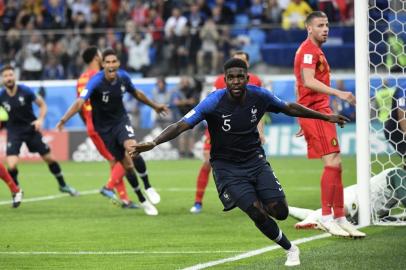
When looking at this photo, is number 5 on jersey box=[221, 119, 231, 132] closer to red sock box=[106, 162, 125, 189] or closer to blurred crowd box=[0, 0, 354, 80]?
red sock box=[106, 162, 125, 189]

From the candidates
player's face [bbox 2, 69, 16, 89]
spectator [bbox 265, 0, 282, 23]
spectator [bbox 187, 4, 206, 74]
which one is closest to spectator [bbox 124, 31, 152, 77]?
spectator [bbox 187, 4, 206, 74]

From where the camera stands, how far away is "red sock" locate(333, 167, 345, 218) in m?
10.8

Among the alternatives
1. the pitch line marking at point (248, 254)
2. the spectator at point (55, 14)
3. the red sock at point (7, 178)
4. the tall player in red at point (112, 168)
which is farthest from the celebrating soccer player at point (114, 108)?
the spectator at point (55, 14)

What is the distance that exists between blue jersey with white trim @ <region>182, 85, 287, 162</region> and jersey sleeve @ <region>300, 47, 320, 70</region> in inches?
76.6

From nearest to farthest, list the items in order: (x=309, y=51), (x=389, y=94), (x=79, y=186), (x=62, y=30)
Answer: (x=309, y=51) < (x=389, y=94) < (x=79, y=186) < (x=62, y=30)

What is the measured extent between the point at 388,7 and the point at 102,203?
6016 mm

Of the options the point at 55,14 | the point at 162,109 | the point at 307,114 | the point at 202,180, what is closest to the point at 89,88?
the point at 162,109

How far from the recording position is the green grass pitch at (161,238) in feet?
29.5

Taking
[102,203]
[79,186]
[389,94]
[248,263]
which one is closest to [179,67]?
[79,186]

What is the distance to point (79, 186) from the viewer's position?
62.8ft

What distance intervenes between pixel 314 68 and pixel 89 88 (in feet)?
13.2

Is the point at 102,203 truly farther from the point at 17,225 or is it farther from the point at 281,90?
the point at 281,90

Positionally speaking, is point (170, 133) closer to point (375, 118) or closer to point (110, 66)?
point (375, 118)

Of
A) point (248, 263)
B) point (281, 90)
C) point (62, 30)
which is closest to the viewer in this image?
point (248, 263)
